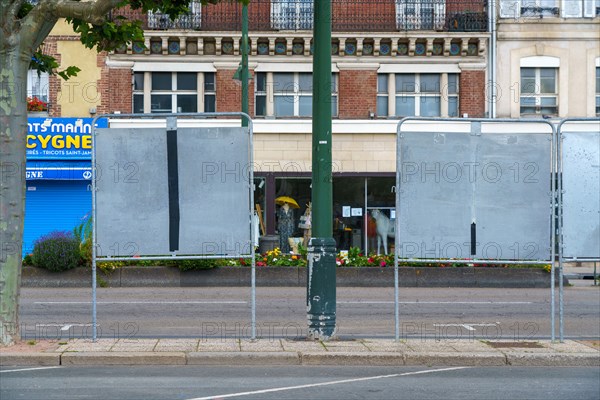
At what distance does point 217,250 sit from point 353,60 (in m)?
19.3

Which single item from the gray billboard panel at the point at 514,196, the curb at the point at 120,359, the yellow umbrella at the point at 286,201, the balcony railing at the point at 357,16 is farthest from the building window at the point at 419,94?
the curb at the point at 120,359

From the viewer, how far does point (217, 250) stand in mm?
10586

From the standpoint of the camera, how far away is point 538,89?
2922cm

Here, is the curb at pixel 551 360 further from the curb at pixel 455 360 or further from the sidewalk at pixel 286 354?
the curb at pixel 455 360

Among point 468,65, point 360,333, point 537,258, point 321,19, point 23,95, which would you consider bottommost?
point 360,333

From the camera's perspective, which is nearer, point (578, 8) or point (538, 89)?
point (578, 8)

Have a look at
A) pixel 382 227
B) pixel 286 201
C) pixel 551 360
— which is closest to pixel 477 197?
pixel 551 360

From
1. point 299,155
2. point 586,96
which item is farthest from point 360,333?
point 586,96

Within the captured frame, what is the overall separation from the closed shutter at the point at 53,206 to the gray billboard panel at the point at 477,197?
62.9ft

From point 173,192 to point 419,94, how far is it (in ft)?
65.2

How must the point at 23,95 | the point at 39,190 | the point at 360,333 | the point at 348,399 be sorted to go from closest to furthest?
1. the point at 348,399
2. the point at 23,95
3. the point at 360,333
4. the point at 39,190

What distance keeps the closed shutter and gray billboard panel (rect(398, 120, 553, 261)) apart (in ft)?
62.9

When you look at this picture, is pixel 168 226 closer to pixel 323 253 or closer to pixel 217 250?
pixel 217 250

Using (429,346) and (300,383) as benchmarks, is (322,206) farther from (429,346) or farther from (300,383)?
(300,383)
